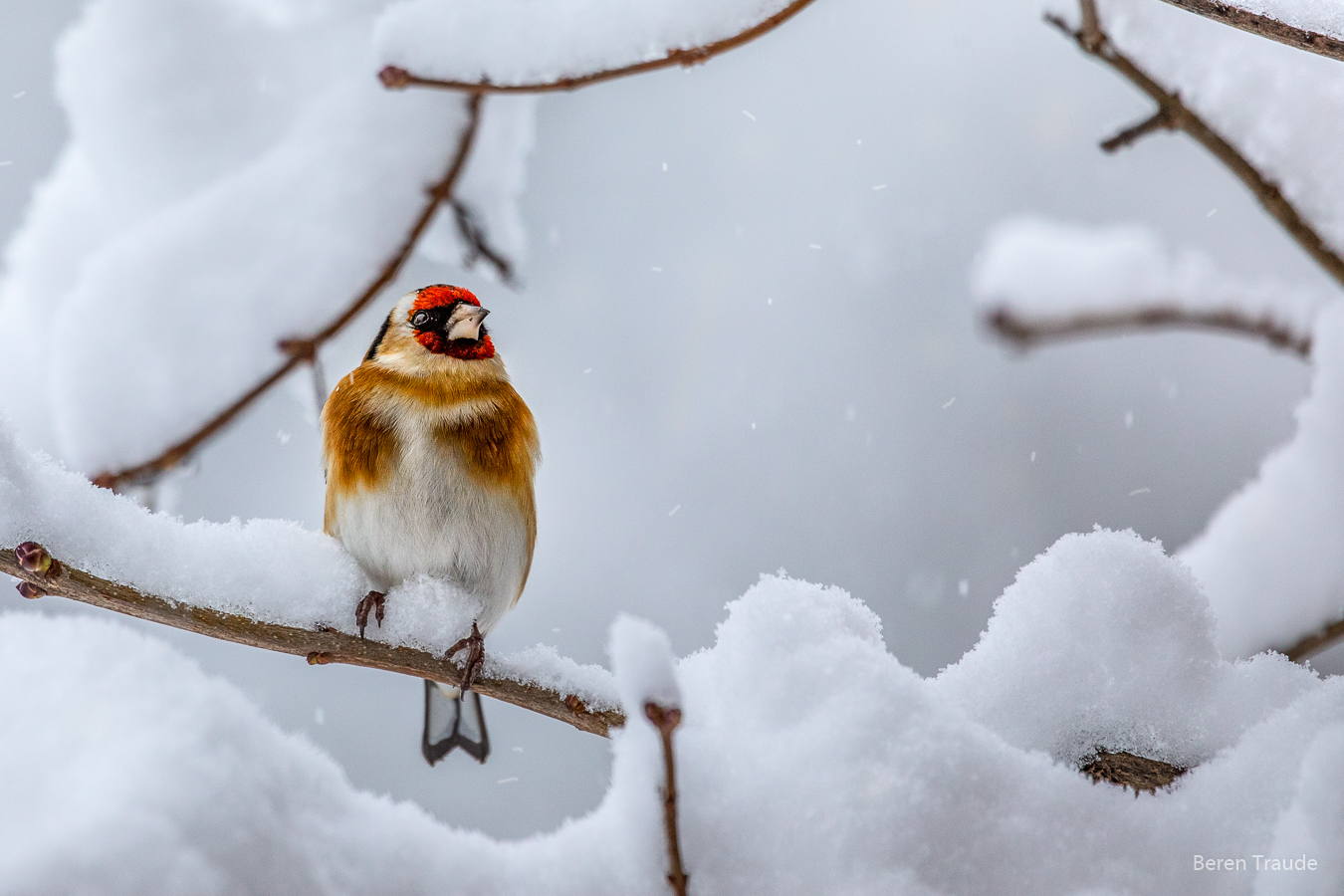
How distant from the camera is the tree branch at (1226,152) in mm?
1382

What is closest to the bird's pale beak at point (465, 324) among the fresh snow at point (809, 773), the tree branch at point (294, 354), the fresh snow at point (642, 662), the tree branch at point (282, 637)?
the tree branch at point (294, 354)

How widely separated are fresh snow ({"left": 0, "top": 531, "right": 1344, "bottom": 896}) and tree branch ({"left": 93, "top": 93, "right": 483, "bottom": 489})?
970 mm

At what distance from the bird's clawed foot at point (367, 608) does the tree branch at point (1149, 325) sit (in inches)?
50.5

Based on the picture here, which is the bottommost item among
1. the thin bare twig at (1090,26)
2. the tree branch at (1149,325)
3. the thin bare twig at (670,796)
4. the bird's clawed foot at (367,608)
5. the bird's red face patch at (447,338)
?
the thin bare twig at (670,796)

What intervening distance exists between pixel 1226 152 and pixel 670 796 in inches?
49.9

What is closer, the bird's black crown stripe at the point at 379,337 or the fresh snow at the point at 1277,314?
the fresh snow at the point at 1277,314

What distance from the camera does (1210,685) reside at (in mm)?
1016

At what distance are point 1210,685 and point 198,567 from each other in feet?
3.64

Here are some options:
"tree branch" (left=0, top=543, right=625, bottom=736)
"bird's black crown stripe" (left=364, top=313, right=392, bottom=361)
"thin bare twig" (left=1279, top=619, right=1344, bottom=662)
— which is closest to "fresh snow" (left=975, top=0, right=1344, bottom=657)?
"thin bare twig" (left=1279, top=619, right=1344, bottom=662)

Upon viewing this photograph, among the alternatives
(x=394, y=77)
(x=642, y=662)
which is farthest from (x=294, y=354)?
(x=642, y=662)

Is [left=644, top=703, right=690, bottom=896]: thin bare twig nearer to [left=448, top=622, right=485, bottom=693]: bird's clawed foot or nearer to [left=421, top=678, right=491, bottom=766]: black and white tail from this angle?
[left=448, top=622, right=485, bottom=693]: bird's clawed foot

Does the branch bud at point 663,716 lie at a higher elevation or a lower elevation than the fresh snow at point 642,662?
lower

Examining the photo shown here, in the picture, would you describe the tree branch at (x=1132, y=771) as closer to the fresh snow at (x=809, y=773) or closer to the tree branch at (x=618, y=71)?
the fresh snow at (x=809, y=773)

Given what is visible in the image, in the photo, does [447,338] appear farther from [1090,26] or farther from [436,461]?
[1090,26]
